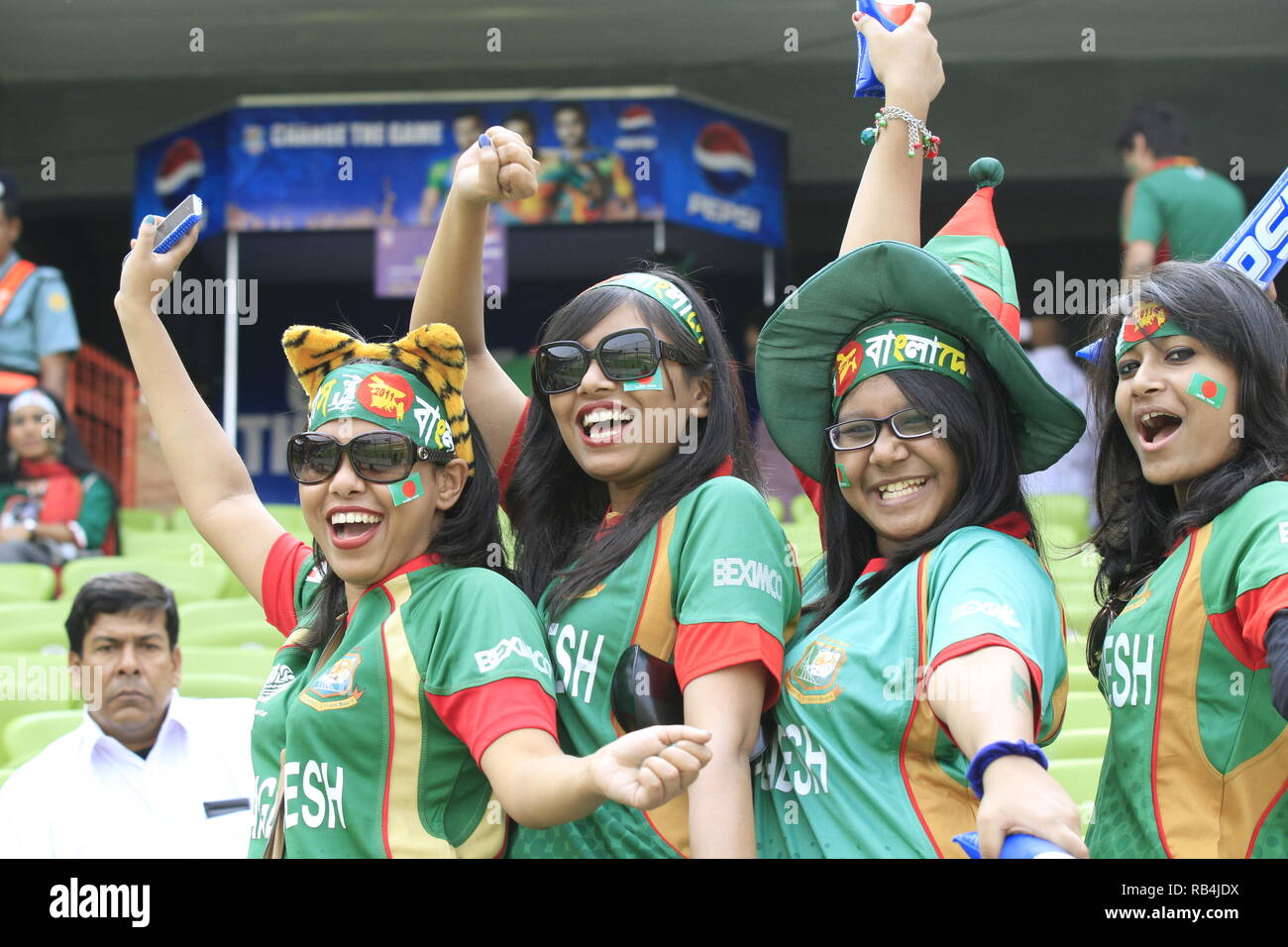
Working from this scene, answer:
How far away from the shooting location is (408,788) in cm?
217

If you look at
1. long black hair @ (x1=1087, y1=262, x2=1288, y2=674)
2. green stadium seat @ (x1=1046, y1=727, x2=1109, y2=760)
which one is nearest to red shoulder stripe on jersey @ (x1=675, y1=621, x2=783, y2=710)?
long black hair @ (x1=1087, y1=262, x2=1288, y2=674)

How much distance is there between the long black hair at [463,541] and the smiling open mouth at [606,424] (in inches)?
7.5

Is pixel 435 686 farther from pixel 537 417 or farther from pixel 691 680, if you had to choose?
pixel 537 417

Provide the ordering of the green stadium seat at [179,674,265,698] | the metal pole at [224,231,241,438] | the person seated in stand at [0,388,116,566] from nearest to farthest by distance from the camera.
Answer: the green stadium seat at [179,674,265,698], the person seated in stand at [0,388,116,566], the metal pole at [224,231,241,438]

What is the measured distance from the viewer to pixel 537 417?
266 centimetres

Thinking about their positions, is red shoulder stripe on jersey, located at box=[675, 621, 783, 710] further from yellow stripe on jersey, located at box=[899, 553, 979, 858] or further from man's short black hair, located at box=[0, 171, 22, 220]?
man's short black hair, located at box=[0, 171, 22, 220]

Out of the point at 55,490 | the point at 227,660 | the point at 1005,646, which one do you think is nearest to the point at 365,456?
the point at 1005,646

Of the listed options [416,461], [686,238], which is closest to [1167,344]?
[416,461]

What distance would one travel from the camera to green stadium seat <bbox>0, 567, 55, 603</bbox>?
589 cm

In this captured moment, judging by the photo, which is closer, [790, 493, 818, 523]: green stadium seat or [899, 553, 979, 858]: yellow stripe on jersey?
[899, 553, 979, 858]: yellow stripe on jersey

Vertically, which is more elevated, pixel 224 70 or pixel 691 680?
pixel 224 70

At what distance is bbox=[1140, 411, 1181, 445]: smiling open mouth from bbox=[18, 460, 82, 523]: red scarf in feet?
17.4
